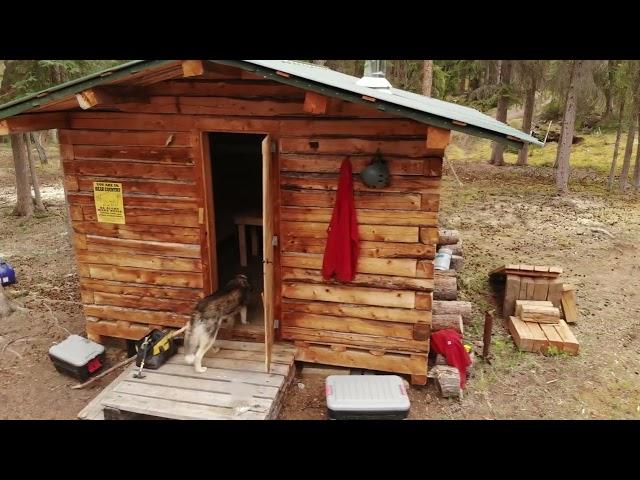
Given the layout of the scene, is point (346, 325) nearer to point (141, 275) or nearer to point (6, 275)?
point (141, 275)

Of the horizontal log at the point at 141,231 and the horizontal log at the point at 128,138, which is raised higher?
the horizontal log at the point at 128,138

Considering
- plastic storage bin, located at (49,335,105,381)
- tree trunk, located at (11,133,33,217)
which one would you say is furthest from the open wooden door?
tree trunk, located at (11,133,33,217)

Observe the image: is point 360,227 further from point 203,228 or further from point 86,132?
point 86,132

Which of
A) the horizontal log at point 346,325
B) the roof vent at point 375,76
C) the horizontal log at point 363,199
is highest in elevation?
the roof vent at point 375,76

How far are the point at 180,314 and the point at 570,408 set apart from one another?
536 cm

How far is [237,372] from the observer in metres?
5.85

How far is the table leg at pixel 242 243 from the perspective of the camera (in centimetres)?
873

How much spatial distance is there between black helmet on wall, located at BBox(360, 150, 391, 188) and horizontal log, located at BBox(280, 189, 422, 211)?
0.64 feet

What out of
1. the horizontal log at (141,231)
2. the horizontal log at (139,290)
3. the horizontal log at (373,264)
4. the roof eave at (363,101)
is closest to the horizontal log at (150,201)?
the horizontal log at (141,231)

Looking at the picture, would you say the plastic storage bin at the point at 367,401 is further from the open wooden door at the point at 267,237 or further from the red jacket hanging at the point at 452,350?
the red jacket hanging at the point at 452,350

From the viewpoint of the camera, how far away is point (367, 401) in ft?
17.3

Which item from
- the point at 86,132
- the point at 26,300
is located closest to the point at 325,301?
the point at 86,132

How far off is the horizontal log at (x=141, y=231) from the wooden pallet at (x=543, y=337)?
5.17 meters

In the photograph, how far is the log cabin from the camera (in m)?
5.54
